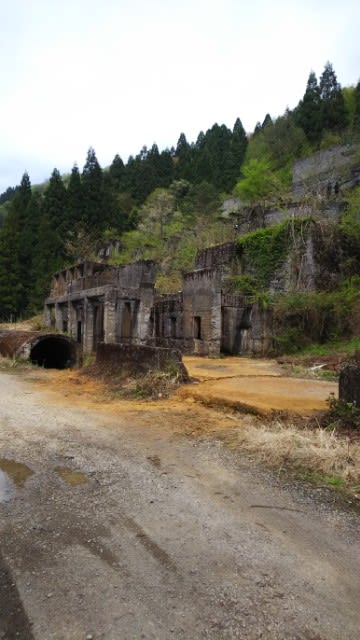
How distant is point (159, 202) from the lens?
2083 inches

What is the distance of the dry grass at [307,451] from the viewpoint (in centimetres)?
400

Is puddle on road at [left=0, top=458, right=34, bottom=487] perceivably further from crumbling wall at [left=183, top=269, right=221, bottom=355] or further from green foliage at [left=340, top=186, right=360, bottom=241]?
green foliage at [left=340, top=186, right=360, bottom=241]

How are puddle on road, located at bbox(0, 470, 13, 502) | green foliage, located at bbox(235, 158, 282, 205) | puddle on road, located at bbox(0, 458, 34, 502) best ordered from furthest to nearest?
green foliage, located at bbox(235, 158, 282, 205) < puddle on road, located at bbox(0, 458, 34, 502) < puddle on road, located at bbox(0, 470, 13, 502)

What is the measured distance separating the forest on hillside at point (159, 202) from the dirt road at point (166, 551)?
32871 mm

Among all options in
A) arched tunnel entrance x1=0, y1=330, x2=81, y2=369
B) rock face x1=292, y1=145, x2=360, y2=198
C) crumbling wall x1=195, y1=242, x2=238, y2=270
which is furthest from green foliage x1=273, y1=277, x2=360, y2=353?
rock face x1=292, y1=145, x2=360, y2=198

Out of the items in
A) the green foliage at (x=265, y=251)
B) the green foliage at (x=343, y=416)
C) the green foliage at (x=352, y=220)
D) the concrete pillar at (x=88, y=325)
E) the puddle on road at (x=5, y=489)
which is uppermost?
the green foliage at (x=352, y=220)

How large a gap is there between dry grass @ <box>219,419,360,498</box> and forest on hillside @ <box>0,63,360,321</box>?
31661mm

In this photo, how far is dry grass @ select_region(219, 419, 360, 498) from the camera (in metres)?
4.00

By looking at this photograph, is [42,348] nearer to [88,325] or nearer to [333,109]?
[88,325]

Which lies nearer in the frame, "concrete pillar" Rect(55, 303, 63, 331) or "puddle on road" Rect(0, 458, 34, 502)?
"puddle on road" Rect(0, 458, 34, 502)

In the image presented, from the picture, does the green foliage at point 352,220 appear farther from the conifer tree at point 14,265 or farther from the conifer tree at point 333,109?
the conifer tree at point 14,265

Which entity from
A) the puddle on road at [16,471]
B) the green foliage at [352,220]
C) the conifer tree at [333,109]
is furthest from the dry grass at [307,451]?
the conifer tree at [333,109]

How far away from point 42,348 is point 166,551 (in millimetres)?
17441

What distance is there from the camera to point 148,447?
511 centimetres
